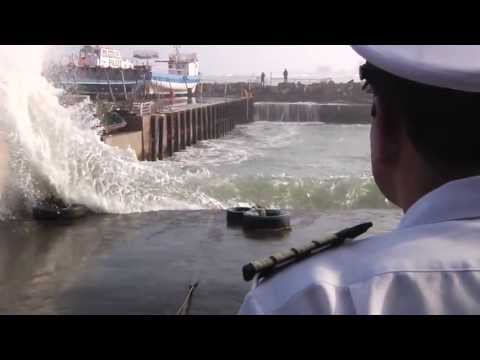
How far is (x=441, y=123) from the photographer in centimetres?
94

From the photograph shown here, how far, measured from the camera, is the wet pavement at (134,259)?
479 centimetres

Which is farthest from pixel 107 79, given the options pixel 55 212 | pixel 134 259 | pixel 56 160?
pixel 134 259

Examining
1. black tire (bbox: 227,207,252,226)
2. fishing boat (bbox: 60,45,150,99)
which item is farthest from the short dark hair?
fishing boat (bbox: 60,45,150,99)

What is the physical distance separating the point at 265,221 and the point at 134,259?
178 centimetres

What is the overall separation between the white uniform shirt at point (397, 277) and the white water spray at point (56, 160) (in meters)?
8.30

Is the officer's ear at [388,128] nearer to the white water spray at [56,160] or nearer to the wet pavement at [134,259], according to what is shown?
the wet pavement at [134,259]

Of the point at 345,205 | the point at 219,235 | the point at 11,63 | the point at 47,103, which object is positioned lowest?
the point at 345,205

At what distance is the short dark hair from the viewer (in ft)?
3.09

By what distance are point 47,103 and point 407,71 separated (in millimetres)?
11408

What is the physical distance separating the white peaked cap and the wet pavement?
3.64 metres

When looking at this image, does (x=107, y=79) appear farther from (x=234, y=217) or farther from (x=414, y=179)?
(x=414, y=179)
